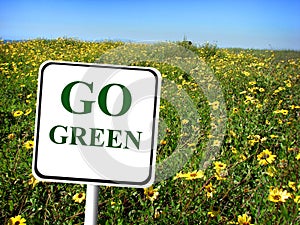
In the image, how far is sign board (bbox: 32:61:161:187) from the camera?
2.43 feet

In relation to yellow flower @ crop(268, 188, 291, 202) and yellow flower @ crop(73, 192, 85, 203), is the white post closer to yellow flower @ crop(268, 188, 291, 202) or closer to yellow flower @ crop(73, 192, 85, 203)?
yellow flower @ crop(73, 192, 85, 203)

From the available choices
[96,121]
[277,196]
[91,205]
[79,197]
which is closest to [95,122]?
[96,121]

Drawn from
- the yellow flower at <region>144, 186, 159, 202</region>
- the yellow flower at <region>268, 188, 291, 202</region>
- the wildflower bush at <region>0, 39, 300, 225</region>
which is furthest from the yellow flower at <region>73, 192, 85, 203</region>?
the yellow flower at <region>268, 188, 291, 202</region>

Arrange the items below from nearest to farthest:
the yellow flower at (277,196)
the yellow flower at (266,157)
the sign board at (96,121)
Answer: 1. the sign board at (96,121)
2. the yellow flower at (277,196)
3. the yellow flower at (266,157)

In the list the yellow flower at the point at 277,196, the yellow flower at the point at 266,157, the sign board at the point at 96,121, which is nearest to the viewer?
the sign board at the point at 96,121

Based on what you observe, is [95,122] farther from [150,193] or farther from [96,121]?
[150,193]

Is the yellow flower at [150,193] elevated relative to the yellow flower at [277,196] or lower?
lower

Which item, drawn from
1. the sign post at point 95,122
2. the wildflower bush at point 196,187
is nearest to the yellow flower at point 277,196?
the wildflower bush at point 196,187

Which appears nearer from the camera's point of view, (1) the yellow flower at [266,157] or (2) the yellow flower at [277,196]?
(2) the yellow flower at [277,196]

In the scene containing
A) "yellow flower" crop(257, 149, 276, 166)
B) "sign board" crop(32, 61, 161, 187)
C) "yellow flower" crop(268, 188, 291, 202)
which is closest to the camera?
"sign board" crop(32, 61, 161, 187)

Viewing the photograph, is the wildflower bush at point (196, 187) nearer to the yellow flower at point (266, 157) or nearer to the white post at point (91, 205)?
the yellow flower at point (266, 157)

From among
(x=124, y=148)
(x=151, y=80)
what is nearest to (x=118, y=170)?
(x=124, y=148)

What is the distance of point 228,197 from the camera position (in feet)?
6.48

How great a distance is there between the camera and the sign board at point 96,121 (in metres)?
0.74
